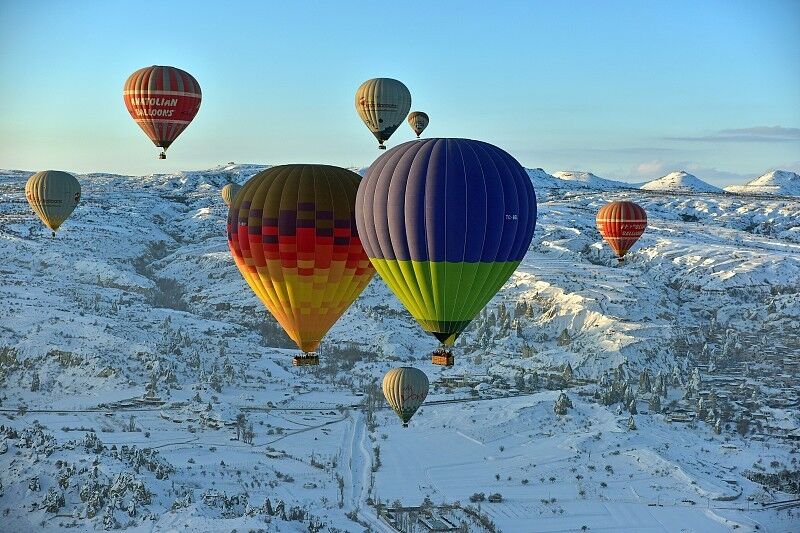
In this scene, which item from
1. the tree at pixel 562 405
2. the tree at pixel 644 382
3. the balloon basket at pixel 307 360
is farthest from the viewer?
the tree at pixel 644 382

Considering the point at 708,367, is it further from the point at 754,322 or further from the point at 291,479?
the point at 291,479

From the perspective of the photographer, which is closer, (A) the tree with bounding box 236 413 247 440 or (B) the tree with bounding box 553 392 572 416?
(A) the tree with bounding box 236 413 247 440

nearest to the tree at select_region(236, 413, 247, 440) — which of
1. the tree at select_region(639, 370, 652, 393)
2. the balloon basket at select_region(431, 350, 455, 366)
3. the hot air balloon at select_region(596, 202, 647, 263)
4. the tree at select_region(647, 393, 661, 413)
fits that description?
the tree at select_region(647, 393, 661, 413)

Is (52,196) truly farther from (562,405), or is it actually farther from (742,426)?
(742,426)

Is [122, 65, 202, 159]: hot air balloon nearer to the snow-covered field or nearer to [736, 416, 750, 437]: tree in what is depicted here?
the snow-covered field

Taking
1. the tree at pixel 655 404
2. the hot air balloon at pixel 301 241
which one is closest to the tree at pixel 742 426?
the tree at pixel 655 404

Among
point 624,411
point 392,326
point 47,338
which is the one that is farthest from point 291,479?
point 392,326

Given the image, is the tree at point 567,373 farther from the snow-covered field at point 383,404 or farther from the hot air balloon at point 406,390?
the hot air balloon at point 406,390

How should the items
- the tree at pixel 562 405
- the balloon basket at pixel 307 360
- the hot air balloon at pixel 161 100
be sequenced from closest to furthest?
the balloon basket at pixel 307 360 < the hot air balloon at pixel 161 100 < the tree at pixel 562 405
